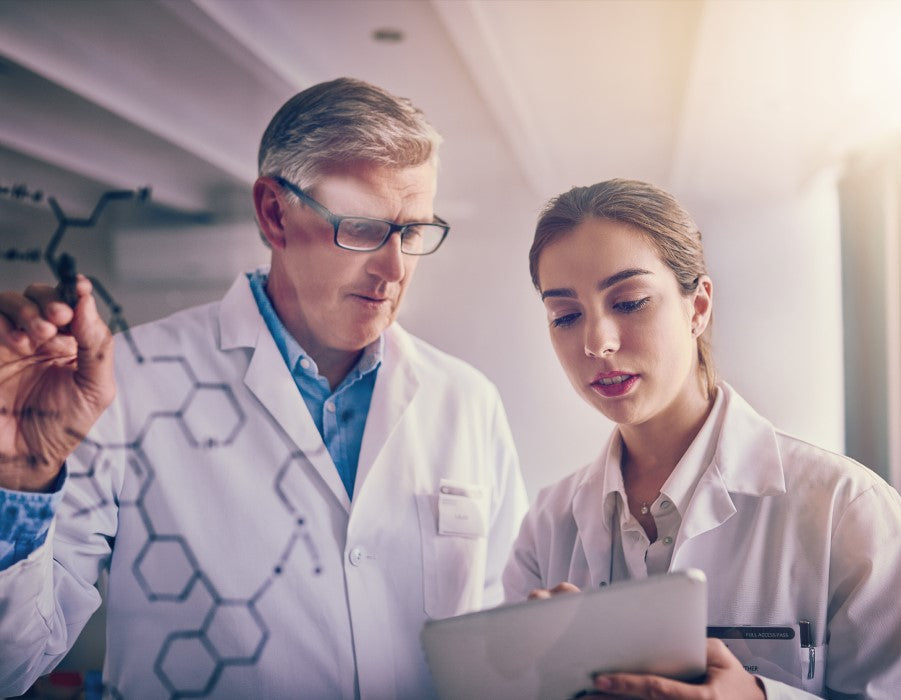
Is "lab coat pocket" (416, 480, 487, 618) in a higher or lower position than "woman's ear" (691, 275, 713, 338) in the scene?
lower

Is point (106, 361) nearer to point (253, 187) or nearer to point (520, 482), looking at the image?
point (253, 187)

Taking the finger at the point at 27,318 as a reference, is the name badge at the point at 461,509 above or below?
below

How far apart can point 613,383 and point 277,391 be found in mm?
380

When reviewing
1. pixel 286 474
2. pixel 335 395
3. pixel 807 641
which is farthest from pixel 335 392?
pixel 807 641

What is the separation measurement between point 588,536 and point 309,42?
68 centimetres

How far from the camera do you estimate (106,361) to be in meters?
0.76

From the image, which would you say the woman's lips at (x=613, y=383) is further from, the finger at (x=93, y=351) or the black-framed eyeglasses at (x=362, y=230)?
the finger at (x=93, y=351)

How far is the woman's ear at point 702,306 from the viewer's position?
777 millimetres

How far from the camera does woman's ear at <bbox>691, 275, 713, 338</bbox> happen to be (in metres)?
0.78

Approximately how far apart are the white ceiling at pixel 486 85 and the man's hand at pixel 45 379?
0.61ft

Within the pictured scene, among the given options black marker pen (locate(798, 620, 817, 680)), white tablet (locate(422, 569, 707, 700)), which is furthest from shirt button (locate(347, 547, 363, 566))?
black marker pen (locate(798, 620, 817, 680))

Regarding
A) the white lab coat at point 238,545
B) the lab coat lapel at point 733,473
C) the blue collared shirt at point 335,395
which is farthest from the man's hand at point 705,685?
the blue collared shirt at point 335,395

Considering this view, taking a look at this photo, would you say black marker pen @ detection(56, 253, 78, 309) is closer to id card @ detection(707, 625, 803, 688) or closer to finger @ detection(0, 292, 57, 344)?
finger @ detection(0, 292, 57, 344)

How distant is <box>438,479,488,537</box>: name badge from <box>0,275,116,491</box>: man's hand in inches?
15.5
